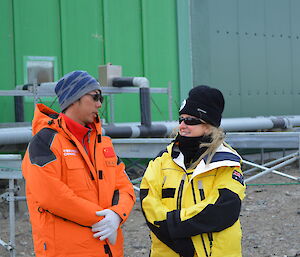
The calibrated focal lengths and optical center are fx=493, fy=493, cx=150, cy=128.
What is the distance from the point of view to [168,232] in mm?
2504

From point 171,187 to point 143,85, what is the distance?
5.30 m

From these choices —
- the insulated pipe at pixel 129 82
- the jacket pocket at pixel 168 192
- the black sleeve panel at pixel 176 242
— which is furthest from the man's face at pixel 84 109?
the insulated pipe at pixel 129 82

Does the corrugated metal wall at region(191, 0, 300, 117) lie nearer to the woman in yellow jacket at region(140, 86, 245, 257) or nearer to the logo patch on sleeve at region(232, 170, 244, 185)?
the woman in yellow jacket at region(140, 86, 245, 257)

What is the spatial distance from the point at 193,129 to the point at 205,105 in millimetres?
144

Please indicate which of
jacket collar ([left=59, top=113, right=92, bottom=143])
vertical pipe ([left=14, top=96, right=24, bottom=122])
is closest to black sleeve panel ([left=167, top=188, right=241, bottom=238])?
jacket collar ([left=59, top=113, right=92, bottom=143])

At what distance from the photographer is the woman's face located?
2.62 m

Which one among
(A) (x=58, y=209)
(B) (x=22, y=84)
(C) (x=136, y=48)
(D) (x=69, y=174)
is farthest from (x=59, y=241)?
(C) (x=136, y=48)

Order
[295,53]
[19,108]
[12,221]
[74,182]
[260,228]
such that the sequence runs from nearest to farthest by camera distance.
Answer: [74,182], [12,221], [260,228], [19,108], [295,53]

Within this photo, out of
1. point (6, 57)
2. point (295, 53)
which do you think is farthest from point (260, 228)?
point (295, 53)

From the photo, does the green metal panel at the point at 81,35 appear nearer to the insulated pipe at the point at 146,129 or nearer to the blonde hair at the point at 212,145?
the insulated pipe at the point at 146,129

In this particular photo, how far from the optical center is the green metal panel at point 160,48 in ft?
31.8

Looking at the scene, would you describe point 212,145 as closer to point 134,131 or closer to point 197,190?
point 197,190

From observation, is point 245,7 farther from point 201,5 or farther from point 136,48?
point 136,48

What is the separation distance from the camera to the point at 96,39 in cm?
893
